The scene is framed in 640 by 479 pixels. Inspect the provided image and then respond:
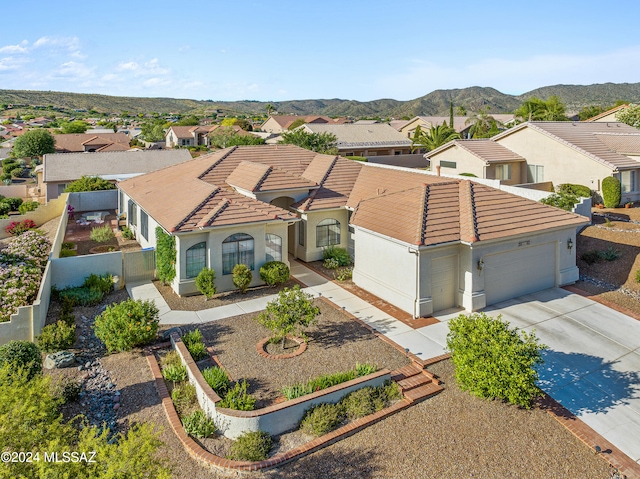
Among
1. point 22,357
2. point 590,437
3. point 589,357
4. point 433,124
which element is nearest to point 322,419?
point 590,437

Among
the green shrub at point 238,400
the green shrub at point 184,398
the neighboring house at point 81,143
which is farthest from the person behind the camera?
the neighboring house at point 81,143

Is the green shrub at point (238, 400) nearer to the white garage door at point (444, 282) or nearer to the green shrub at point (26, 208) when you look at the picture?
the white garage door at point (444, 282)

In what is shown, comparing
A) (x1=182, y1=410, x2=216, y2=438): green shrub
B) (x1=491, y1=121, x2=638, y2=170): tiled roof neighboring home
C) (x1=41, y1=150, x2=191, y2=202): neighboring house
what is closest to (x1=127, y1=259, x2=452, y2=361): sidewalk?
(x1=182, y1=410, x2=216, y2=438): green shrub

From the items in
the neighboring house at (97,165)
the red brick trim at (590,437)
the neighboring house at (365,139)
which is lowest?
the red brick trim at (590,437)

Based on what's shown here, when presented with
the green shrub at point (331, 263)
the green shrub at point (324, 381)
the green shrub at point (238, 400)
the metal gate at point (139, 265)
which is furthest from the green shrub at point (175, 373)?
the green shrub at point (331, 263)

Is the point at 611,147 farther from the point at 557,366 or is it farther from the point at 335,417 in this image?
the point at 335,417

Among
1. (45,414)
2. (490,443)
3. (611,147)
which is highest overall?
(611,147)

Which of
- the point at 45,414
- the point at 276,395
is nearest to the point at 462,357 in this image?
the point at 276,395
